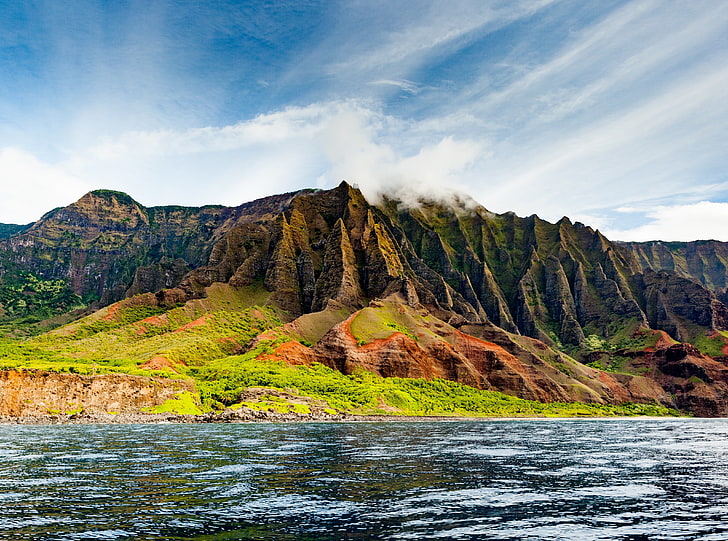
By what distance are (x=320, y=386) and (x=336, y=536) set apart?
15534 centimetres

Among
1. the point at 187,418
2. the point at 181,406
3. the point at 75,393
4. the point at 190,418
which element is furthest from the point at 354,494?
the point at 75,393

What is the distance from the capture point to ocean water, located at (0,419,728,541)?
2667 centimetres

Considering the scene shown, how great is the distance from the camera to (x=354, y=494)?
36.1m

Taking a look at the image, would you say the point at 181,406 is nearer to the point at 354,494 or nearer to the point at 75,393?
the point at 75,393

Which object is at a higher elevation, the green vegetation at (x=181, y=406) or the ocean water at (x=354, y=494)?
the ocean water at (x=354, y=494)

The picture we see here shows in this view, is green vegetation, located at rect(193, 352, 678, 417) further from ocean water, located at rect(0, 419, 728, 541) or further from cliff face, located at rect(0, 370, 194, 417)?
ocean water, located at rect(0, 419, 728, 541)

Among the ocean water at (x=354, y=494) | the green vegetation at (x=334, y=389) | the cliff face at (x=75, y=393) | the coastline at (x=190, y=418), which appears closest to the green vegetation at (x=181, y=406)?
the cliff face at (x=75, y=393)

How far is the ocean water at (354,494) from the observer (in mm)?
26672

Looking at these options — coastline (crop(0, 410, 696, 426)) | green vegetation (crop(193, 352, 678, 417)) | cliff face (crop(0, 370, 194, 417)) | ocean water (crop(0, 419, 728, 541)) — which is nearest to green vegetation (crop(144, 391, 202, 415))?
cliff face (crop(0, 370, 194, 417))

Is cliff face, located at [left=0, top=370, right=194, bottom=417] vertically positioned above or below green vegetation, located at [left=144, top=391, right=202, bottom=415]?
above

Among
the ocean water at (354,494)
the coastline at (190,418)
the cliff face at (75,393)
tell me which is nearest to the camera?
the ocean water at (354,494)

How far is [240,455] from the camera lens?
58.8 meters

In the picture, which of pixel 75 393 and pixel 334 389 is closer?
pixel 75 393

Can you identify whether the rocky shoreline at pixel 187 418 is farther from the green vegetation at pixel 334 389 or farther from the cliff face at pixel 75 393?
the green vegetation at pixel 334 389
